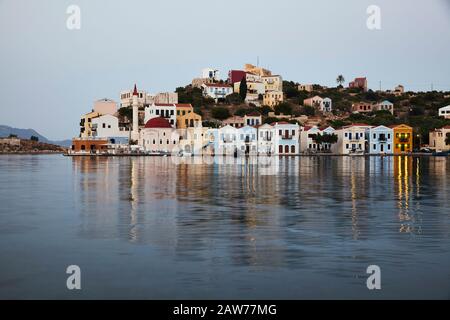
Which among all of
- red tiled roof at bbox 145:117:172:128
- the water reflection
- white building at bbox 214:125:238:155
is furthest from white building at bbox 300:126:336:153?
the water reflection

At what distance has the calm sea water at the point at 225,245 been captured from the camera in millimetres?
9547

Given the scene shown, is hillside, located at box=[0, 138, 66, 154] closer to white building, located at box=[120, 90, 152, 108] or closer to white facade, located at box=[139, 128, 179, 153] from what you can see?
white building, located at box=[120, 90, 152, 108]

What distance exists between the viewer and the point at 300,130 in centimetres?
9494

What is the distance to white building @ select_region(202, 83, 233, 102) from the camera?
4985 inches

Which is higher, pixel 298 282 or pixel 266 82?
pixel 266 82

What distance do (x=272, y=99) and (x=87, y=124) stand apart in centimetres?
4377

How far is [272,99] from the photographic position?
128125mm

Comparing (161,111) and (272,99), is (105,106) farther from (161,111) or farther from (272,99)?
(272,99)

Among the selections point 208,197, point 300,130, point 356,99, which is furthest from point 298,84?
point 208,197

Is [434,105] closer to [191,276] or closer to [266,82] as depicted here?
[266,82]

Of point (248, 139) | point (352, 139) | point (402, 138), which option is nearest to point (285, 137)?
point (248, 139)

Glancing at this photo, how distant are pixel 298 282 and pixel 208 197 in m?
14.4

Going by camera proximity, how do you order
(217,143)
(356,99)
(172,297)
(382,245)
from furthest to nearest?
(356,99), (217,143), (382,245), (172,297)

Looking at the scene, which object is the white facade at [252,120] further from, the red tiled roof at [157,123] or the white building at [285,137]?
the red tiled roof at [157,123]
